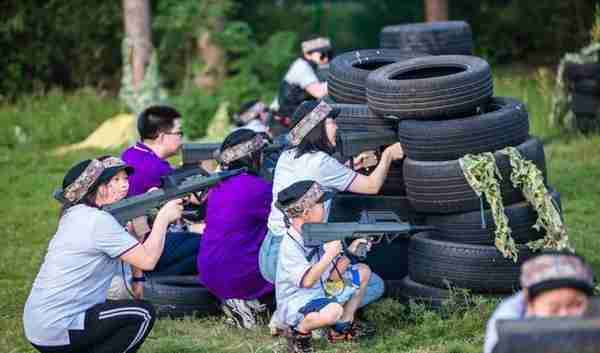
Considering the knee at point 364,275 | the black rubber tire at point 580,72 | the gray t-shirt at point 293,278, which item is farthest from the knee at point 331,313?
the black rubber tire at point 580,72

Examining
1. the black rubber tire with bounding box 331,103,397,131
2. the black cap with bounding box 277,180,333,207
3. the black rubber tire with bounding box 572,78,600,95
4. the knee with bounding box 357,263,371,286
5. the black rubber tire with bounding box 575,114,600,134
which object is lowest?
the black rubber tire with bounding box 575,114,600,134

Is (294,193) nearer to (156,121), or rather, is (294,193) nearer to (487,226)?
(487,226)

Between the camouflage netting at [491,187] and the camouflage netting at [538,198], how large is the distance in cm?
15

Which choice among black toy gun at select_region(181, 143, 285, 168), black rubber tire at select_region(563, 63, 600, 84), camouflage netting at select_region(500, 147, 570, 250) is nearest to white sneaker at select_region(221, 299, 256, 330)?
camouflage netting at select_region(500, 147, 570, 250)

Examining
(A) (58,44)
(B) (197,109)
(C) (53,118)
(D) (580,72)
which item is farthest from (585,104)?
(A) (58,44)

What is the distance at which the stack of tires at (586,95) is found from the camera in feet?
49.8

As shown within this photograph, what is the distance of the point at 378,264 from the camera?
869 centimetres

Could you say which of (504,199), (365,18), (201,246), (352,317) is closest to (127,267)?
(201,246)

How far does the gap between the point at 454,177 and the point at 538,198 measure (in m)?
0.60

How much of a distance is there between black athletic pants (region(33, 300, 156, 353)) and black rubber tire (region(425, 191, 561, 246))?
2283mm

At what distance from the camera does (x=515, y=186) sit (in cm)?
782

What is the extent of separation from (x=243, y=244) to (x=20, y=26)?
572 inches

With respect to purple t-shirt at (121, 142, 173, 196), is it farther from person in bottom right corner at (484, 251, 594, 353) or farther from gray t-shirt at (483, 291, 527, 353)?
person in bottom right corner at (484, 251, 594, 353)

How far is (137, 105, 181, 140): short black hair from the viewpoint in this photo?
29.9 feet
